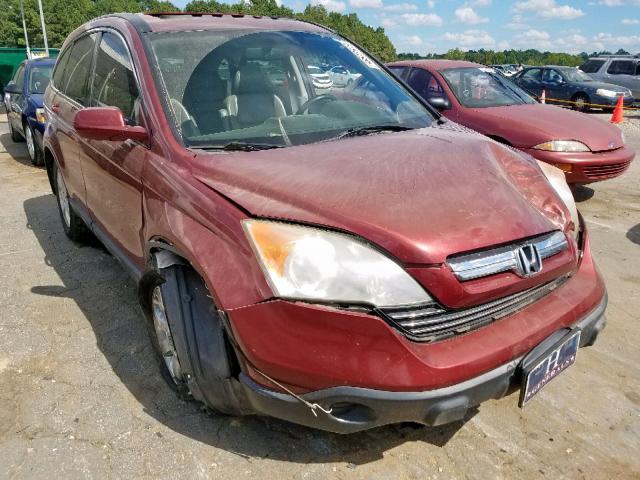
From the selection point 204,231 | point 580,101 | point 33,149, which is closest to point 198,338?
point 204,231

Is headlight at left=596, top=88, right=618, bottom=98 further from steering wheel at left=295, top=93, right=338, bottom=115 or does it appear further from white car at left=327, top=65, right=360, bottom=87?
steering wheel at left=295, top=93, right=338, bottom=115

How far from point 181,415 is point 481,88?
5818 millimetres

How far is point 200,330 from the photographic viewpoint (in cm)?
204

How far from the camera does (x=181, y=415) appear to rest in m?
2.45

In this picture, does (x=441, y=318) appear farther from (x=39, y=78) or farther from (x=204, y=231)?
(x=39, y=78)

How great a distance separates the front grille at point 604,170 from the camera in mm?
5562

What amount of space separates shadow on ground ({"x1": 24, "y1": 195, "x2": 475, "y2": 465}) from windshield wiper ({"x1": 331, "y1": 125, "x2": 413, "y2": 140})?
1.37 m

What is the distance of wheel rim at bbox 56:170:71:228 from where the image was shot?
14.5ft

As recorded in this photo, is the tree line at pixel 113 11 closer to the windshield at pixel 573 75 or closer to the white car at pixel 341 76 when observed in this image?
the windshield at pixel 573 75

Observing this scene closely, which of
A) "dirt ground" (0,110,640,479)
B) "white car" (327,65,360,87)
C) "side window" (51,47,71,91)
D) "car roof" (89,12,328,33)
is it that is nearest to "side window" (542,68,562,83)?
"dirt ground" (0,110,640,479)

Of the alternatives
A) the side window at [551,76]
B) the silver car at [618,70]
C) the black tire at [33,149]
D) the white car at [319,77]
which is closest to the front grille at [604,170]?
the white car at [319,77]

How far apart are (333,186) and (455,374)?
0.79 m

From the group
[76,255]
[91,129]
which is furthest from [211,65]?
[76,255]

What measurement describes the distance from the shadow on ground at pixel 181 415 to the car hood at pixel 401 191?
92 centimetres
